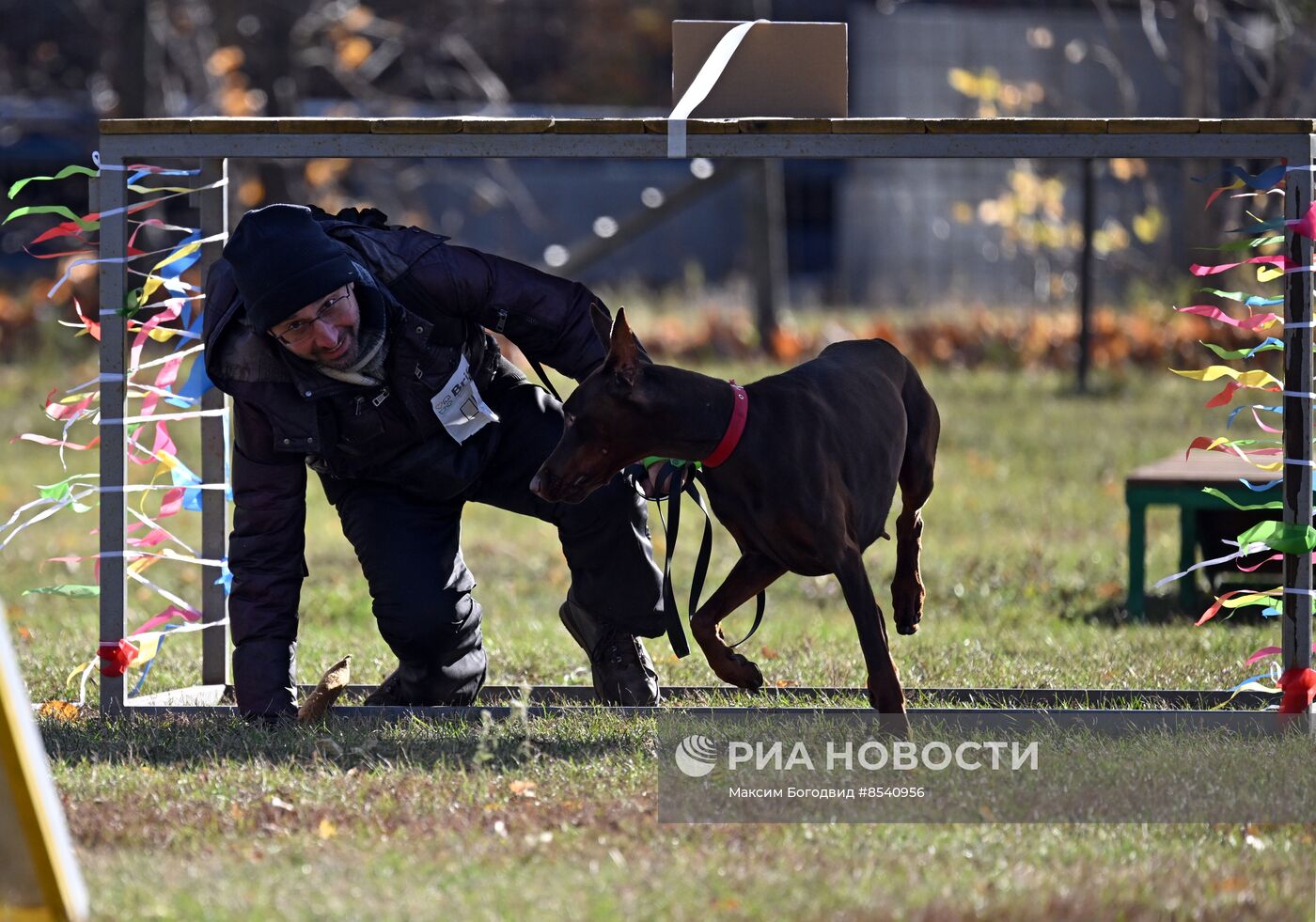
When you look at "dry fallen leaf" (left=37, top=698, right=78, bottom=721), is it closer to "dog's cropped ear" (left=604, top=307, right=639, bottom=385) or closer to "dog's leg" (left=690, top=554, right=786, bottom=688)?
"dog's leg" (left=690, top=554, right=786, bottom=688)

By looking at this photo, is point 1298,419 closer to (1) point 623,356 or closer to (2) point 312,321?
(1) point 623,356

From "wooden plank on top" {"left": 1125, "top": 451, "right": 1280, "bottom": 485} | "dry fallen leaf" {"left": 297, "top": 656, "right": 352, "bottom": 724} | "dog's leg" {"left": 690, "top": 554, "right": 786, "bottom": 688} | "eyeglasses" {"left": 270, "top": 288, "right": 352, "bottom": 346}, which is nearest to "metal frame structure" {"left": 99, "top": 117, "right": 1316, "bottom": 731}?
"dry fallen leaf" {"left": 297, "top": 656, "right": 352, "bottom": 724}

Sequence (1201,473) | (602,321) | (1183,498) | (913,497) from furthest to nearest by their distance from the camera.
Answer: (1201,473)
(1183,498)
(913,497)
(602,321)

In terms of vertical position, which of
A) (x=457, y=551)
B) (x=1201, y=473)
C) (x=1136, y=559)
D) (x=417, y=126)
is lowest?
(x=1136, y=559)

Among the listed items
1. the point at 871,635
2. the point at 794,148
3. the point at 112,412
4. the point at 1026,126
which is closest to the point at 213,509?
the point at 112,412

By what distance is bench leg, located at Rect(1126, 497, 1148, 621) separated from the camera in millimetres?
7590

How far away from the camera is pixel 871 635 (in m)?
4.52

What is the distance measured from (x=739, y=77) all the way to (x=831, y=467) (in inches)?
52.3

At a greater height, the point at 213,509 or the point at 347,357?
the point at 347,357

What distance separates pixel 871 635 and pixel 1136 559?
3.50 meters

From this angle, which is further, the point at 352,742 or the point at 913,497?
the point at 913,497

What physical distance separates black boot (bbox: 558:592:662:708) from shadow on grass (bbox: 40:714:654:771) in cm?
37

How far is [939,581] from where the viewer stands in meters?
8.71

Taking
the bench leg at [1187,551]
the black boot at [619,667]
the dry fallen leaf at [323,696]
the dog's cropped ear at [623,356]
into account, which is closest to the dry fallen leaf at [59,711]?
the dry fallen leaf at [323,696]
